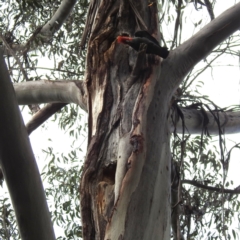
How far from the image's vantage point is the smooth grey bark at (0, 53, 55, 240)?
4.15 ft

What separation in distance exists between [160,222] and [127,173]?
18 centimetres

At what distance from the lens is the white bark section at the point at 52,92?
1901 millimetres

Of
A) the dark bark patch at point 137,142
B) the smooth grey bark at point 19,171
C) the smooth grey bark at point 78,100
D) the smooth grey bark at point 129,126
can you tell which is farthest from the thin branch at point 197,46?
the smooth grey bark at point 19,171

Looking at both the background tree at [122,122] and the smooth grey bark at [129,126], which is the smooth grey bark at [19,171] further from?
the smooth grey bark at [129,126]

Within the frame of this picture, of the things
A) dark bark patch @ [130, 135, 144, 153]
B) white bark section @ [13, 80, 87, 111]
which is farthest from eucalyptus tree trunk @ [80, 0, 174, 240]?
white bark section @ [13, 80, 87, 111]

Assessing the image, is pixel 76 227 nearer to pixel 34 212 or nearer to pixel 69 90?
pixel 69 90

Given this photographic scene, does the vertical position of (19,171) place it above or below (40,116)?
below

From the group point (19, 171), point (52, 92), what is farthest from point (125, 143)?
point (52, 92)

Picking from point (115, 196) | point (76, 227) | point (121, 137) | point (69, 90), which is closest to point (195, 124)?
point (69, 90)

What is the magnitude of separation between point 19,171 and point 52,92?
84cm

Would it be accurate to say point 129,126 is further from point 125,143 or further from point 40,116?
point 40,116

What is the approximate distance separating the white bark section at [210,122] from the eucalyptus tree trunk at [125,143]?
54cm

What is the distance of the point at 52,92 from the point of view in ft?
6.81

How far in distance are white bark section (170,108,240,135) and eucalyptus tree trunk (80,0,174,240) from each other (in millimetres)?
543
